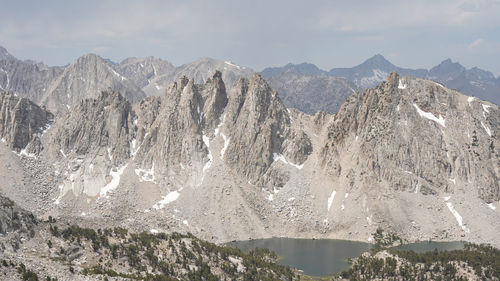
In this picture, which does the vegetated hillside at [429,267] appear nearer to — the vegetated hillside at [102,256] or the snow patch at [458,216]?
the vegetated hillside at [102,256]

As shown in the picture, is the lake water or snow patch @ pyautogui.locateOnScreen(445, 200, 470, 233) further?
snow patch @ pyautogui.locateOnScreen(445, 200, 470, 233)

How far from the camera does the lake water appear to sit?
501 ft

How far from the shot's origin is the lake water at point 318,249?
152750mm

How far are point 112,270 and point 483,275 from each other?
87672mm

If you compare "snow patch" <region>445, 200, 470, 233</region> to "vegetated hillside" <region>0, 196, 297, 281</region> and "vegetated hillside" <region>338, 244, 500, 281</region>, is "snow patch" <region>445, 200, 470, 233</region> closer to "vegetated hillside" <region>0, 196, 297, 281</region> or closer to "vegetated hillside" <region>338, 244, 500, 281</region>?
"vegetated hillside" <region>338, 244, 500, 281</region>

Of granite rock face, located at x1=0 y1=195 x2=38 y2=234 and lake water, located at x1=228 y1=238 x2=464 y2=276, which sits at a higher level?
granite rock face, located at x1=0 y1=195 x2=38 y2=234

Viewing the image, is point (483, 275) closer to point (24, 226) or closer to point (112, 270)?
point (112, 270)

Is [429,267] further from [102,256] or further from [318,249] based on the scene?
[102,256]

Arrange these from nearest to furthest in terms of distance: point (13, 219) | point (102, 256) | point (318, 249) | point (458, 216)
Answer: point (13, 219), point (102, 256), point (318, 249), point (458, 216)

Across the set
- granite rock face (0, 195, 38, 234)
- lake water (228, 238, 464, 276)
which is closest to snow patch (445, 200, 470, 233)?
lake water (228, 238, 464, 276)

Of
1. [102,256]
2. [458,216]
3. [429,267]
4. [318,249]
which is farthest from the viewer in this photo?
[458,216]

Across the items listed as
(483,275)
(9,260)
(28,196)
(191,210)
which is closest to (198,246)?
(9,260)

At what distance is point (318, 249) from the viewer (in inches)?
6909

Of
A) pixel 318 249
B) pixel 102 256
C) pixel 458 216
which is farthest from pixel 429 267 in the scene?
pixel 458 216
